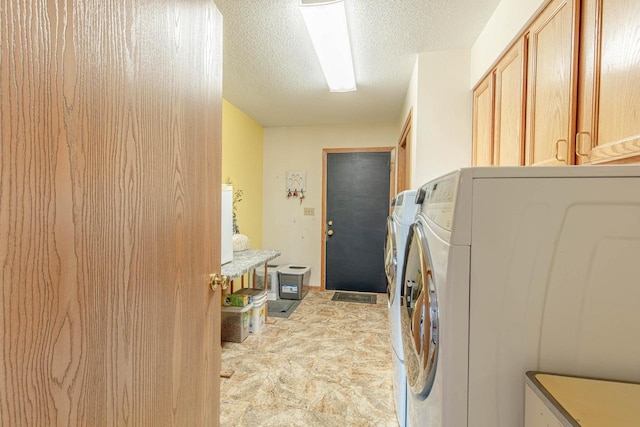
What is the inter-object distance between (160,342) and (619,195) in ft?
3.76

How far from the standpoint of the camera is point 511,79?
1636mm

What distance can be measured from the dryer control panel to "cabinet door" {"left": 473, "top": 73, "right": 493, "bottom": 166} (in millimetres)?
1279

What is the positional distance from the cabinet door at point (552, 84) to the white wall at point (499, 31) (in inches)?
3.0

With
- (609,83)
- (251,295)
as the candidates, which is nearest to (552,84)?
(609,83)

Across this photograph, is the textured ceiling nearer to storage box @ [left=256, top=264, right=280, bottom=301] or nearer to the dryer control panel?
the dryer control panel

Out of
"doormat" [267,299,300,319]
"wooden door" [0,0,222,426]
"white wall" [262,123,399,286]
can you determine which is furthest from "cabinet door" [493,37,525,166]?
"doormat" [267,299,300,319]

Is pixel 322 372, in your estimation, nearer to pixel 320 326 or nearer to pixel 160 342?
pixel 320 326

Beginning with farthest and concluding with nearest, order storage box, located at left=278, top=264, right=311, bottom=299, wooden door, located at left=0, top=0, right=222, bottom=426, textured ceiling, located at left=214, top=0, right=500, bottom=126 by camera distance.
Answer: storage box, located at left=278, top=264, right=311, bottom=299 < textured ceiling, located at left=214, top=0, right=500, bottom=126 < wooden door, located at left=0, top=0, right=222, bottom=426

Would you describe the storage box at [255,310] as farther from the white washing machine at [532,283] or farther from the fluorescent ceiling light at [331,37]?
the white washing machine at [532,283]

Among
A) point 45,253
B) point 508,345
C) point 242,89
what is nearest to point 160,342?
point 45,253

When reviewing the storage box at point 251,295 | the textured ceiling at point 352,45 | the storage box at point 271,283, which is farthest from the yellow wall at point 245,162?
the storage box at point 251,295

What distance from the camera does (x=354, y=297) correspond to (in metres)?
4.04

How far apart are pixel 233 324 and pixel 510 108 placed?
264cm

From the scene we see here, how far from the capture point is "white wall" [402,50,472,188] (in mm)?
2238
